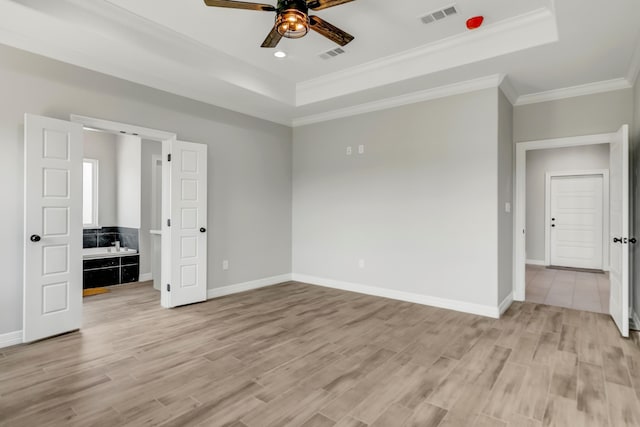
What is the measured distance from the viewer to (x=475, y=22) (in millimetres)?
3227

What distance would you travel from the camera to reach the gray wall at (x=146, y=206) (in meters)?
6.16

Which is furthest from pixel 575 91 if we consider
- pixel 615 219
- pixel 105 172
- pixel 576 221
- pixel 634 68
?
pixel 105 172

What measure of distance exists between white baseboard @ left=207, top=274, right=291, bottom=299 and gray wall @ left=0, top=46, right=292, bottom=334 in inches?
2.9

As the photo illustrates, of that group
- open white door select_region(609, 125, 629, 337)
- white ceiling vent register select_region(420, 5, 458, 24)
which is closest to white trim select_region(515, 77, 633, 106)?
open white door select_region(609, 125, 629, 337)

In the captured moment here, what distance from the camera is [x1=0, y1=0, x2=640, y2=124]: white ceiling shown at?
2.92 metres

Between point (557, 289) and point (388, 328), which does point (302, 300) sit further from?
point (557, 289)

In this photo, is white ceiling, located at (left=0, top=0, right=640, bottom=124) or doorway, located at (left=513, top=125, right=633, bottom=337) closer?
white ceiling, located at (left=0, top=0, right=640, bottom=124)

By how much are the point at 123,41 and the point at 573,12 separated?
3.85m

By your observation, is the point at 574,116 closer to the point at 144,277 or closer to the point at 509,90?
the point at 509,90

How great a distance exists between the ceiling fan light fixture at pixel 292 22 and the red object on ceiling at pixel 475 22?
169cm

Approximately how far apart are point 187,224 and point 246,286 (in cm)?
144

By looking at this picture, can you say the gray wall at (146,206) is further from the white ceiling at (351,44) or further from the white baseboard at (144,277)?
the white ceiling at (351,44)

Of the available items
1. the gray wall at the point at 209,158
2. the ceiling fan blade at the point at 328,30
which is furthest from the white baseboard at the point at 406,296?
the ceiling fan blade at the point at 328,30

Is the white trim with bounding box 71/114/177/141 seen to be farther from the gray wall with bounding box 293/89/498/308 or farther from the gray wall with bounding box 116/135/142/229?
the gray wall with bounding box 293/89/498/308
